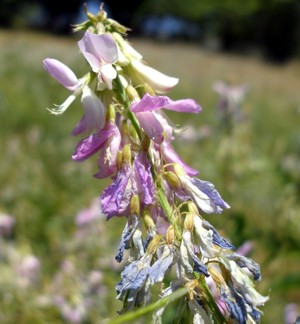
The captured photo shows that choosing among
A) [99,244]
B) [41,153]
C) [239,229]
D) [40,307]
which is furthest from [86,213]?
[41,153]

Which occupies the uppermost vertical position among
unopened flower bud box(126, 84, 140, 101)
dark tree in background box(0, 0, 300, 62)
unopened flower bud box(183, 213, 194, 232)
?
unopened flower bud box(126, 84, 140, 101)

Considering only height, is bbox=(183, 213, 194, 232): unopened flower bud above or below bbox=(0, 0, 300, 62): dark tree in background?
above

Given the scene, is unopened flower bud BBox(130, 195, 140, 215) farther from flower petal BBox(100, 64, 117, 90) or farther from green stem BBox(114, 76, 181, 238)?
flower petal BBox(100, 64, 117, 90)

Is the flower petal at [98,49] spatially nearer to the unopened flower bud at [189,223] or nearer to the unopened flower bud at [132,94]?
the unopened flower bud at [132,94]

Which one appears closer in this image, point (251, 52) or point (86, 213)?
point (86, 213)

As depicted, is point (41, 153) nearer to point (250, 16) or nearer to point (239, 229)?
point (239, 229)


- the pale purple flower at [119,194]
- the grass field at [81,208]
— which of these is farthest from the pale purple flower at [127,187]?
the grass field at [81,208]

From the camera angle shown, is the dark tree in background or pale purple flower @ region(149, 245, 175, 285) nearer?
pale purple flower @ region(149, 245, 175, 285)

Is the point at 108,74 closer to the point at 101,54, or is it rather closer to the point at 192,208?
the point at 101,54

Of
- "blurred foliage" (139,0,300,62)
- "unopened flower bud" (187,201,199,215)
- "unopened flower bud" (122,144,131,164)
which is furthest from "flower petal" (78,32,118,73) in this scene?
"blurred foliage" (139,0,300,62)
